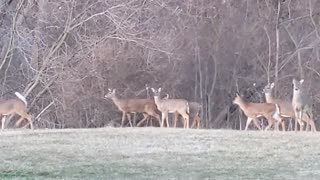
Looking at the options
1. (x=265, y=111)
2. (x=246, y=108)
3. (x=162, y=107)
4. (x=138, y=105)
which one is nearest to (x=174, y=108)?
(x=162, y=107)

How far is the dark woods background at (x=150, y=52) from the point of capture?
25859 millimetres

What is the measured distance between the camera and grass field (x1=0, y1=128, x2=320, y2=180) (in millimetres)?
11633

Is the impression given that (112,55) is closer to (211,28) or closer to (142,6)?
(142,6)

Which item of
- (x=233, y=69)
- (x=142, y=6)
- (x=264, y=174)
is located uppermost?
(x=142, y=6)

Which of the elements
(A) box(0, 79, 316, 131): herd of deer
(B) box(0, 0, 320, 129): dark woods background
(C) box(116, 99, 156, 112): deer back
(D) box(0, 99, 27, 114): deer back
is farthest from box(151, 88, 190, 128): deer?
(B) box(0, 0, 320, 129): dark woods background

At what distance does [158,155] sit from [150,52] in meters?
12.9

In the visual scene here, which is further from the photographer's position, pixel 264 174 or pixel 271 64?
pixel 271 64

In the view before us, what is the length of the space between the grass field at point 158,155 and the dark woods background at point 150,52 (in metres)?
8.60

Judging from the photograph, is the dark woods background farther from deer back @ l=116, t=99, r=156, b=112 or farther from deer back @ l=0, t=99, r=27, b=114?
deer back @ l=0, t=99, r=27, b=114

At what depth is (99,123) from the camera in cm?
2720

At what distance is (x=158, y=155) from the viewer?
44.9 ft

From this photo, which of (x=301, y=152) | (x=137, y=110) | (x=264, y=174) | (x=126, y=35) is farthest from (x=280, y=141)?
(x=126, y=35)

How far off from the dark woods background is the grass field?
8.60 metres

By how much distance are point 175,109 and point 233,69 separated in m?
8.89
